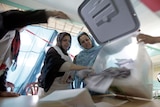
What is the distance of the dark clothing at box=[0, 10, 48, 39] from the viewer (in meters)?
0.72

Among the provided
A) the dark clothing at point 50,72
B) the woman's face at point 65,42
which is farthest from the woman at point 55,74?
the woman's face at point 65,42

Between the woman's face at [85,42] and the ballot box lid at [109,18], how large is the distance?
19.5 inches

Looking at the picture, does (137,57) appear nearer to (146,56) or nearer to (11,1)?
(146,56)

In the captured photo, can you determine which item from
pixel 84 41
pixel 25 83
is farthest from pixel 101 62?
pixel 25 83

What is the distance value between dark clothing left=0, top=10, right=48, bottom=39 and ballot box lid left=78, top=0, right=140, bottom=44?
0.64 ft

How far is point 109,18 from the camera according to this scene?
0.69 metres

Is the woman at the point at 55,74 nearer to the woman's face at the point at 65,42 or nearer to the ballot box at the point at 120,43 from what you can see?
the ballot box at the point at 120,43

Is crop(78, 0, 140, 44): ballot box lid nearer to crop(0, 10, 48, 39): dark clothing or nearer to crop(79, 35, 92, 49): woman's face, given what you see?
crop(0, 10, 48, 39): dark clothing

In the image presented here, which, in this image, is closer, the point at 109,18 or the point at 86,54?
the point at 109,18

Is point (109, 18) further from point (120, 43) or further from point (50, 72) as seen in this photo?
point (50, 72)

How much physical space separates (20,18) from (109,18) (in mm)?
367

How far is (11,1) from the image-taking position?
211 cm

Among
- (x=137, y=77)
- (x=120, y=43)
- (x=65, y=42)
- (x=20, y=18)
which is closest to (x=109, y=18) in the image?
(x=120, y=43)

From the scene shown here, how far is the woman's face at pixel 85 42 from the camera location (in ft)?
4.46
